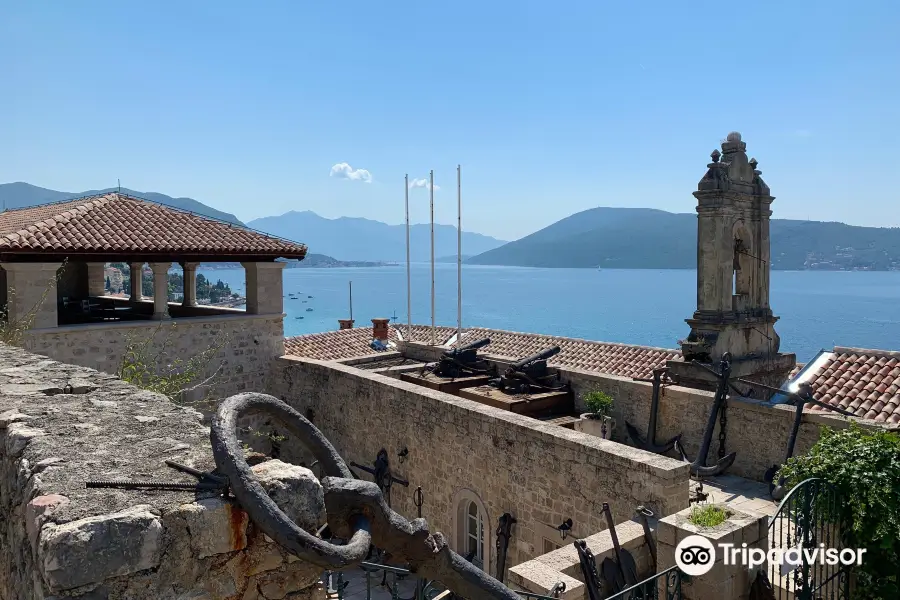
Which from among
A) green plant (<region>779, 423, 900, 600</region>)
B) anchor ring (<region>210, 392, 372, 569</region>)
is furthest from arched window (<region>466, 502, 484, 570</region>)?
anchor ring (<region>210, 392, 372, 569</region>)

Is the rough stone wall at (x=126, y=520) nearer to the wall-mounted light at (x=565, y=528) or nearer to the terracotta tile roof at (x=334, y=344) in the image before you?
the wall-mounted light at (x=565, y=528)

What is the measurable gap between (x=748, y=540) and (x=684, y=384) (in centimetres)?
541

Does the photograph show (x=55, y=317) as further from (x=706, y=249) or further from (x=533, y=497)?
(x=706, y=249)

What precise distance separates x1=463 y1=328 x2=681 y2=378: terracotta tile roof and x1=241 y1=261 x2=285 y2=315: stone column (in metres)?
6.58

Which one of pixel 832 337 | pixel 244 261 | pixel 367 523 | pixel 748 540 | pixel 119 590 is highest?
pixel 244 261

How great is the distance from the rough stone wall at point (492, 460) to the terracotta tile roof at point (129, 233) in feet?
11.8

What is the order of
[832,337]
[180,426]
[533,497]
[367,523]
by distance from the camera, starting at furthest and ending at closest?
1. [832,337]
2. [533,497]
3. [180,426]
4. [367,523]

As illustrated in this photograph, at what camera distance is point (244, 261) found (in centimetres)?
1410

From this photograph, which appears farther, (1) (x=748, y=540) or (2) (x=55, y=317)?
(2) (x=55, y=317)

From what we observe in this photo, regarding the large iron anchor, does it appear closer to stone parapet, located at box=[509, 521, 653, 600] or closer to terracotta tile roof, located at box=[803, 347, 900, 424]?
stone parapet, located at box=[509, 521, 653, 600]

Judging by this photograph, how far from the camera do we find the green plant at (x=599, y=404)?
Answer: 10539mm

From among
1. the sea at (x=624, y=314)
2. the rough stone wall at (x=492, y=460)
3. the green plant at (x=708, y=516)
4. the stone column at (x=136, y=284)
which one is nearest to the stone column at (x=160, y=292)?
the rough stone wall at (x=492, y=460)

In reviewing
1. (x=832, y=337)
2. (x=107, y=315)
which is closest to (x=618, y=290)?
(x=832, y=337)

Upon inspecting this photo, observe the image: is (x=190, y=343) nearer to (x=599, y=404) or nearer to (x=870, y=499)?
(x=599, y=404)
